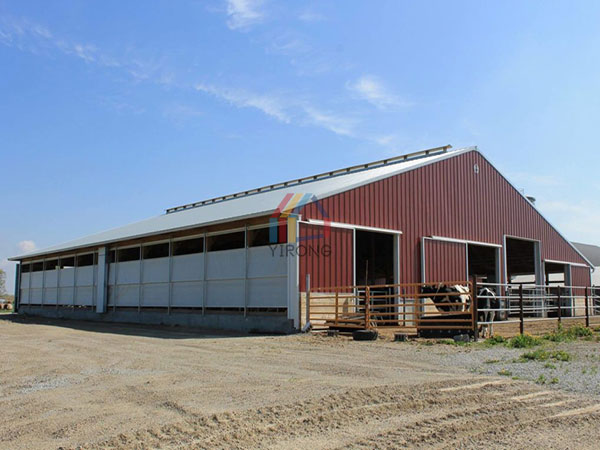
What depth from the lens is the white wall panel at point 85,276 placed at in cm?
2548

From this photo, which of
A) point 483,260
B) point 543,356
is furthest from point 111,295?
point 543,356

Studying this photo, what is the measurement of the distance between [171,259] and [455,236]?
10.5 metres

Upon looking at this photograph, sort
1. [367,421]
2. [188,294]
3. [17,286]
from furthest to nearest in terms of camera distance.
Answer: [17,286]
[188,294]
[367,421]

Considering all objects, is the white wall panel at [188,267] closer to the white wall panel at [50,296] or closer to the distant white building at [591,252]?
the white wall panel at [50,296]

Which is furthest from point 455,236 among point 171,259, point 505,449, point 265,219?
point 505,449

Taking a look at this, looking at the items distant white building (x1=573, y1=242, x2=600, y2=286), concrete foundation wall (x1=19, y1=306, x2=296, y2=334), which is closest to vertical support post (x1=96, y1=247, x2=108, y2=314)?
concrete foundation wall (x1=19, y1=306, x2=296, y2=334)

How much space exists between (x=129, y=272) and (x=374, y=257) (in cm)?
971

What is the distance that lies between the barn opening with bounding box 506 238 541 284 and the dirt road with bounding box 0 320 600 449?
700 inches

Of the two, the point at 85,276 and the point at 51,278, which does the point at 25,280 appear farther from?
the point at 85,276

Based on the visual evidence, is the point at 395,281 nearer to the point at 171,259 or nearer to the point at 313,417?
the point at 171,259

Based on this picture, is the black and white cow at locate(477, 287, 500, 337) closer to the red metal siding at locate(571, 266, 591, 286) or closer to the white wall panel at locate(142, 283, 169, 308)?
the white wall panel at locate(142, 283, 169, 308)

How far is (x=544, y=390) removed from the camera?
276 inches

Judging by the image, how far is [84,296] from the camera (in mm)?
25844

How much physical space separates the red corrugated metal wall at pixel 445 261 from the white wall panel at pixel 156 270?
366 inches
